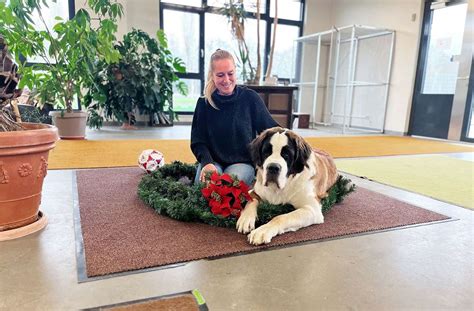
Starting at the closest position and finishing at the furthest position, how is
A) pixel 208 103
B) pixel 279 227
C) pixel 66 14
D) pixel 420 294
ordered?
1. pixel 420 294
2. pixel 279 227
3. pixel 208 103
4. pixel 66 14

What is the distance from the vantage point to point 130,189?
216 cm

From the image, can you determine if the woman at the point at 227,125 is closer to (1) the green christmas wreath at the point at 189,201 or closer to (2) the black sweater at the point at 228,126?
(2) the black sweater at the point at 228,126

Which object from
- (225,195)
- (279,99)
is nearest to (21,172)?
(225,195)

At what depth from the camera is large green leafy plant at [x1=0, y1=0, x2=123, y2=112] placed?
3.24 m

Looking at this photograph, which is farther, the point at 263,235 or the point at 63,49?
the point at 63,49

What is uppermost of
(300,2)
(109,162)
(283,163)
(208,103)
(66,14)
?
(300,2)

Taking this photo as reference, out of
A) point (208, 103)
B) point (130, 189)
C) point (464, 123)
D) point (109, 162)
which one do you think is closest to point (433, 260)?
point (208, 103)

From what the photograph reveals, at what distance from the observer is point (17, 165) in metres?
1.34

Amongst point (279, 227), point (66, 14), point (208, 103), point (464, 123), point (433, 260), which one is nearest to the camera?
point (433, 260)

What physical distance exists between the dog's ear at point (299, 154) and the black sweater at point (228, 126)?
53 centimetres

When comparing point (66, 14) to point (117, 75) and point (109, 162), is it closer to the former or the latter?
point (117, 75)

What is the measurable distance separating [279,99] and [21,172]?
442 centimetres

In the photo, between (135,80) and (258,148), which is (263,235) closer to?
(258,148)

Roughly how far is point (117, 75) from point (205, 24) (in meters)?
2.84
